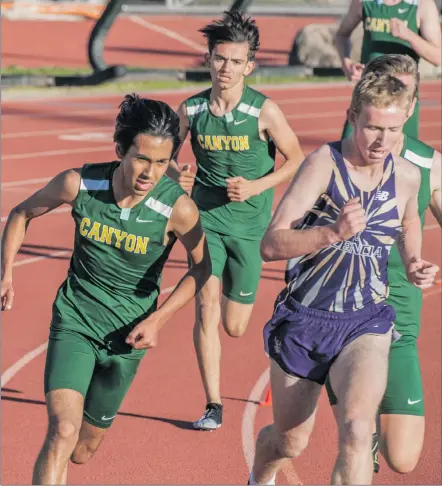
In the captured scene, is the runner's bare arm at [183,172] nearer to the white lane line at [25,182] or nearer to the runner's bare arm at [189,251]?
the runner's bare arm at [189,251]

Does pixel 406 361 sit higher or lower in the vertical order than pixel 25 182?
higher

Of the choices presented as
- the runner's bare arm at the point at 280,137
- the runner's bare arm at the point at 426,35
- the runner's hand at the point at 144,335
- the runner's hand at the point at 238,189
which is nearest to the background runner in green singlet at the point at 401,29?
the runner's bare arm at the point at 426,35

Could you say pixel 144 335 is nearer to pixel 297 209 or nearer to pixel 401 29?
pixel 297 209

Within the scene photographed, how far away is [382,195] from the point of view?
15.6ft

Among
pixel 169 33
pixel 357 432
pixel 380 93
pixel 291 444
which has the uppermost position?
pixel 380 93

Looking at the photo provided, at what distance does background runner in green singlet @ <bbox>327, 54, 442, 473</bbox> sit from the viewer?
5.18 metres

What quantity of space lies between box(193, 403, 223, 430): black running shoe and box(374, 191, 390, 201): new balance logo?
107 inches

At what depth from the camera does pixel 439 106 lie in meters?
24.1

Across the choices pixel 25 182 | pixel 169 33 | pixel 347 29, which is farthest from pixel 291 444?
pixel 169 33

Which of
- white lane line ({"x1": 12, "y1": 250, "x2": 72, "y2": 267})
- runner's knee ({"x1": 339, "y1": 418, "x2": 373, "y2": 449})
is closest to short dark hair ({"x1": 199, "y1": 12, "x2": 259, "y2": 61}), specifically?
runner's knee ({"x1": 339, "y1": 418, "x2": 373, "y2": 449})

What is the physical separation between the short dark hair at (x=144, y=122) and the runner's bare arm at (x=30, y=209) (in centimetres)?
33

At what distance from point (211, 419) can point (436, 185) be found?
8.24 ft

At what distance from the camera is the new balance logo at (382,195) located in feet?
15.6

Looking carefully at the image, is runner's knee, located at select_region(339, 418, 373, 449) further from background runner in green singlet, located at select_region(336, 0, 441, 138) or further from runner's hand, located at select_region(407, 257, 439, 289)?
background runner in green singlet, located at select_region(336, 0, 441, 138)
